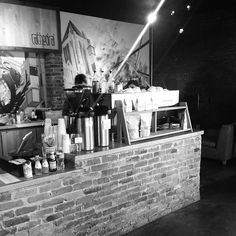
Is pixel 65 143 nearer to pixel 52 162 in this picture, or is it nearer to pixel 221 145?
pixel 52 162

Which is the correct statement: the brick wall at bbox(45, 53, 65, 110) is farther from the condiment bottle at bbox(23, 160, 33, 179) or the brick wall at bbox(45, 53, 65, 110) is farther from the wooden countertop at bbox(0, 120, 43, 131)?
the condiment bottle at bbox(23, 160, 33, 179)

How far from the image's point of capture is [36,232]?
2.16 meters

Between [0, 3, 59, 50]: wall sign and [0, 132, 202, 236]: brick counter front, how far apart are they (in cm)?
323

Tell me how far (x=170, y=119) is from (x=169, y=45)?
429 centimetres

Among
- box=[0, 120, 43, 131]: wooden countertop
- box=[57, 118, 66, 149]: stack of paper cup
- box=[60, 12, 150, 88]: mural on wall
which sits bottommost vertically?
box=[0, 120, 43, 131]: wooden countertop

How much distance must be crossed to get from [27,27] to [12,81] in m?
1.02

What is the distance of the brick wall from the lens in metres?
5.31

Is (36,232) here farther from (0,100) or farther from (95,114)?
(0,100)

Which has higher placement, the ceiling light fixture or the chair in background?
the ceiling light fixture

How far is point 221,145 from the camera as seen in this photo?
510cm

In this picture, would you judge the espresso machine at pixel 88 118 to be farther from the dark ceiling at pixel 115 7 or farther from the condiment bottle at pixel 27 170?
the dark ceiling at pixel 115 7

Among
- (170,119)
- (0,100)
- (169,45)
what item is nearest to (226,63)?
(169,45)

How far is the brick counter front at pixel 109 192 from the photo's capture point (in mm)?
2094

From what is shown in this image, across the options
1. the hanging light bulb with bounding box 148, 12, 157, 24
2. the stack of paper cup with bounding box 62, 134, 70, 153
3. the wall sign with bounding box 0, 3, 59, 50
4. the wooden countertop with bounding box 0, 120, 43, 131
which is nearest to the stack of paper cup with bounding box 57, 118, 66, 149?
the stack of paper cup with bounding box 62, 134, 70, 153
